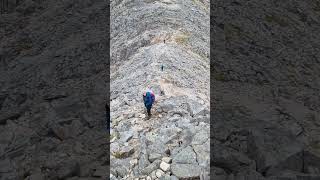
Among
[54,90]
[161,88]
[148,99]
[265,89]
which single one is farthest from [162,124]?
[54,90]

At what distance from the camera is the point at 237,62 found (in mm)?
32281

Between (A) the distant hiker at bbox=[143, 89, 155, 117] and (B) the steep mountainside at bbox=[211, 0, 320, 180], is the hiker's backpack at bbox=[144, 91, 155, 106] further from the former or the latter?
(B) the steep mountainside at bbox=[211, 0, 320, 180]

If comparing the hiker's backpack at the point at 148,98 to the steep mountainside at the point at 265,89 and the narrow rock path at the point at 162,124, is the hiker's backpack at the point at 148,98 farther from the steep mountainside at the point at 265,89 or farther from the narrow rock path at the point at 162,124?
the steep mountainside at the point at 265,89

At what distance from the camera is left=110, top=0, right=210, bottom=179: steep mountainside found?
2123 cm

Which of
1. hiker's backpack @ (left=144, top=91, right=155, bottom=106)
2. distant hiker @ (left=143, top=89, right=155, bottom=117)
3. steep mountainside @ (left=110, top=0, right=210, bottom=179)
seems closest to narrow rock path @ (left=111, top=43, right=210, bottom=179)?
steep mountainside @ (left=110, top=0, right=210, bottom=179)

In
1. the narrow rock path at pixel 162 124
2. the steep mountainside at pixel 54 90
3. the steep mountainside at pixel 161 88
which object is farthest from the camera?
the steep mountainside at pixel 54 90

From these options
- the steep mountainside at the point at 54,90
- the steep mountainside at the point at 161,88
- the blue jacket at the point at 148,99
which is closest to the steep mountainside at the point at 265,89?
the steep mountainside at the point at 161,88

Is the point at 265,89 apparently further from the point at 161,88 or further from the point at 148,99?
the point at 148,99

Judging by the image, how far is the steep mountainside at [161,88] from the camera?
21.2 metres

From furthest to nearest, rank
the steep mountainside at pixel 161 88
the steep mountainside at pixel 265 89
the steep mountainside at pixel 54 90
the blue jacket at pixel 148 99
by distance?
the blue jacket at pixel 148 99, the steep mountainside at pixel 54 90, the steep mountainside at pixel 265 89, the steep mountainside at pixel 161 88

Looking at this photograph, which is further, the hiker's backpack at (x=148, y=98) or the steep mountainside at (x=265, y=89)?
the hiker's backpack at (x=148, y=98)

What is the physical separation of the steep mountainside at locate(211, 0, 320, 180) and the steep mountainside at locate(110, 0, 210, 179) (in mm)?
738

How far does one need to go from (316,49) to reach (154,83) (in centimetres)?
1620

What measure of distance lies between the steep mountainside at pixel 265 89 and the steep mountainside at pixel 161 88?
0.74m
